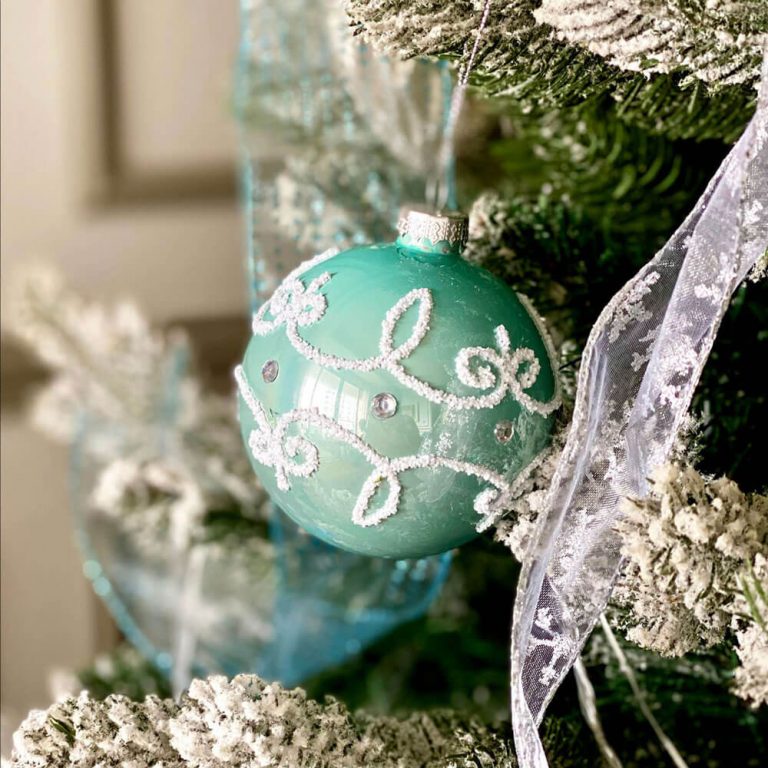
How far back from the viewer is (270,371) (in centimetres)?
36

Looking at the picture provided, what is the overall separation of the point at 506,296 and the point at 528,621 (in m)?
0.13

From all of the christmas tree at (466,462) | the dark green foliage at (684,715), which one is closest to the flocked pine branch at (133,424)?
the christmas tree at (466,462)

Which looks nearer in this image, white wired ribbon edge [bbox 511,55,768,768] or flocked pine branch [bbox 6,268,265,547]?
white wired ribbon edge [bbox 511,55,768,768]

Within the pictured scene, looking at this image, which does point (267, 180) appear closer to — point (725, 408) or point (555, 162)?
point (555, 162)

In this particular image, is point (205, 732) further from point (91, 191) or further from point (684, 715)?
point (91, 191)

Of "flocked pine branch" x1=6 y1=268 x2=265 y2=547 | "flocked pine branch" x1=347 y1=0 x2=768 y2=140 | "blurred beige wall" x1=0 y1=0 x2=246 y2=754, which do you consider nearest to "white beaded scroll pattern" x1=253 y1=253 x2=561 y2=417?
"flocked pine branch" x1=347 y1=0 x2=768 y2=140

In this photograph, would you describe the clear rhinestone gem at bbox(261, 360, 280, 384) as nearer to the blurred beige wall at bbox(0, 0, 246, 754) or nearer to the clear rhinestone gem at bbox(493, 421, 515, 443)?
the clear rhinestone gem at bbox(493, 421, 515, 443)

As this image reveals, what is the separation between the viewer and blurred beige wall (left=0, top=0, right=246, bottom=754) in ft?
3.30

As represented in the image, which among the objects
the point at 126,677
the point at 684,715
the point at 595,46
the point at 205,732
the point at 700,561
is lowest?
the point at 126,677

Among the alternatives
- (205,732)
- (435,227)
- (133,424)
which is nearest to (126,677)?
(133,424)

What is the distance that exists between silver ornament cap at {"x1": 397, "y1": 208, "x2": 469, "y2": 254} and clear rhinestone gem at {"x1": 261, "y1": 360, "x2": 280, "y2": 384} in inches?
3.0

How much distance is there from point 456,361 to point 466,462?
0.04 metres

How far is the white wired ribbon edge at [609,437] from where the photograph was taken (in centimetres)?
32

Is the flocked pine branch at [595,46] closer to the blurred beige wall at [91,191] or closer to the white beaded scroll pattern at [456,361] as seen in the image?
the white beaded scroll pattern at [456,361]
